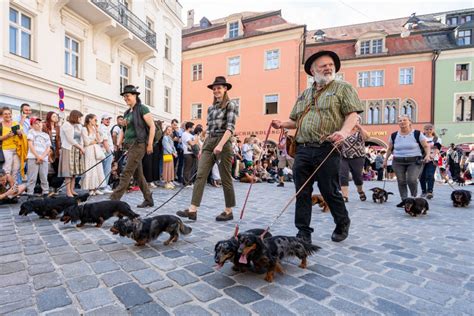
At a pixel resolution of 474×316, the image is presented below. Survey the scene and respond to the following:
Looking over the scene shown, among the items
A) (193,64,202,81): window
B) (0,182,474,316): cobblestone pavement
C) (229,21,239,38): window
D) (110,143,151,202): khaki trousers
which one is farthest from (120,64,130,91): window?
(229,21,239,38): window

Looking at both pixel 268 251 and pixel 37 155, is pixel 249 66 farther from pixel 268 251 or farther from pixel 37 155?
pixel 268 251

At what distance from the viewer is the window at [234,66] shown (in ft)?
107

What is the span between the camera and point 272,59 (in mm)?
30781

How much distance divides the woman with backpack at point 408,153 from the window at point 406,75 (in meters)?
29.1

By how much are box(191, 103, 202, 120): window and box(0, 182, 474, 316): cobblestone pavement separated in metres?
30.9

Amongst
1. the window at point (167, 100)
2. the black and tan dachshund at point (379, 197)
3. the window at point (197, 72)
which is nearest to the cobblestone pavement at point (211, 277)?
the black and tan dachshund at point (379, 197)

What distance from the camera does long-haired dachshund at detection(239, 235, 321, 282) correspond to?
2.48 meters

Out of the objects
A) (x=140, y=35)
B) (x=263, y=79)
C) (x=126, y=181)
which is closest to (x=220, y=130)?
(x=126, y=181)

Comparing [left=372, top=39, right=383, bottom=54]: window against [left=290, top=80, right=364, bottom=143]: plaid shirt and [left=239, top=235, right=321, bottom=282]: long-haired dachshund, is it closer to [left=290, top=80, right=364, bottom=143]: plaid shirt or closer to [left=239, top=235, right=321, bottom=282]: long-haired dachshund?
[left=290, top=80, right=364, bottom=143]: plaid shirt

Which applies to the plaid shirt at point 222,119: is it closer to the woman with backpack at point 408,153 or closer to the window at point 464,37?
the woman with backpack at point 408,153

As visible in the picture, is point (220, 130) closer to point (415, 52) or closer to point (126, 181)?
point (126, 181)

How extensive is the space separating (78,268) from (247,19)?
3383 centimetres

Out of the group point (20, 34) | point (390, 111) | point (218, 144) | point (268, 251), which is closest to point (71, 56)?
point (20, 34)

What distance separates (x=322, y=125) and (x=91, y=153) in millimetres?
5866
